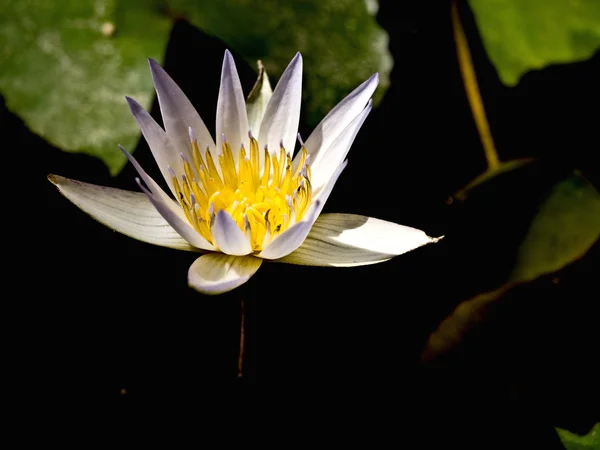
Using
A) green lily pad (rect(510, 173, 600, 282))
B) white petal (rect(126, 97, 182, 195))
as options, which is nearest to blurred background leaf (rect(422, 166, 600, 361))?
green lily pad (rect(510, 173, 600, 282))

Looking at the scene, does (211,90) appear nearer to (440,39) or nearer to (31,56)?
(31,56)

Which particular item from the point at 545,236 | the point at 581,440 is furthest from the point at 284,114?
the point at 581,440

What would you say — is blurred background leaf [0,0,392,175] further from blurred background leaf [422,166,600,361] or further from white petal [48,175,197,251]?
blurred background leaf [422,166,600,361]

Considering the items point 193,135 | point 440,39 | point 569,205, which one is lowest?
point 569,205

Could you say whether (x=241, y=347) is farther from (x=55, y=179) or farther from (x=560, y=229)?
(x=560, y=229)

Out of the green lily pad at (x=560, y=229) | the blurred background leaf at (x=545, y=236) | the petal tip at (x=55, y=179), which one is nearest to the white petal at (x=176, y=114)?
the petal tip at (x=55, y=179)

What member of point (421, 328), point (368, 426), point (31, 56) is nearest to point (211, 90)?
point (31, 56)

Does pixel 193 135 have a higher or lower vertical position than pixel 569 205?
higher
